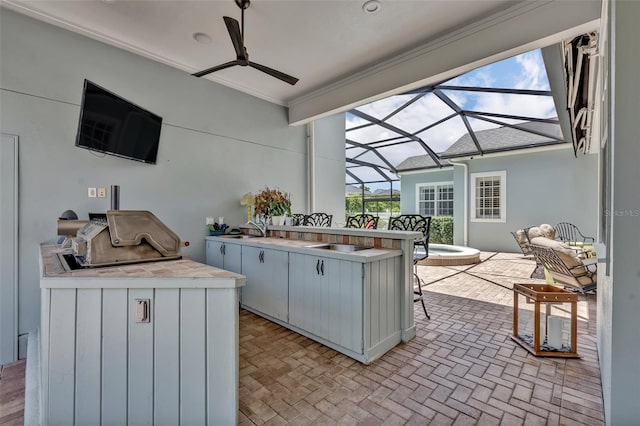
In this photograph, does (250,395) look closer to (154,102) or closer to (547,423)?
(547,423)

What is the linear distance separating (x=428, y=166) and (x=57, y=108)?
9597 millimetres

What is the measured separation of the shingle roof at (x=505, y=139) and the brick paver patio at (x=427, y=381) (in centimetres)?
543

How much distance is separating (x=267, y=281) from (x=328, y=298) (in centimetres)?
96

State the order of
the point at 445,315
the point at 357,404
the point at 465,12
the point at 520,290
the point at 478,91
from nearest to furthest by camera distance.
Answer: the point at 357,404
the point at 520,290
the point at 465,12
the point at 445,315
the point at 478,91

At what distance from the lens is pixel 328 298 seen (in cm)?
258

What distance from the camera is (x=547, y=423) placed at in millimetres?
1666

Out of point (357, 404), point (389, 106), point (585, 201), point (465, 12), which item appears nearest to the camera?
point (357, 404)

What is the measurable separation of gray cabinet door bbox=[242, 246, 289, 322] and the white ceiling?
8.49ft

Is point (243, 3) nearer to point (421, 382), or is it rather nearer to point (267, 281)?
point (267, 281)

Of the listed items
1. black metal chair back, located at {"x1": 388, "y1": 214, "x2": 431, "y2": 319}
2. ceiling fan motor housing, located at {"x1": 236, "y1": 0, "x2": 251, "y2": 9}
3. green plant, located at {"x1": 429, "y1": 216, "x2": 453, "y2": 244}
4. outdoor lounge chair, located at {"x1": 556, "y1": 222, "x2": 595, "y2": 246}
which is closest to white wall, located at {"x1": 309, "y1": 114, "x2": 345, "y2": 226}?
black metal chair back, located at {"x1": 388, "y1": 214, "x2": 431, "y2": 319}

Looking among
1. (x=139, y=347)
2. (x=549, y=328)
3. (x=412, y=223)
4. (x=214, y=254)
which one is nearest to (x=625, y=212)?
(x=549, y=328)

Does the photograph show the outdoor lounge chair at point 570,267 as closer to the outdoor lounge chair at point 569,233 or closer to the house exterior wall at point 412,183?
the outdoor lounge chair at point 569,233

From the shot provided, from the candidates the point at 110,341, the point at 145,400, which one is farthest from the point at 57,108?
the point at 145,400

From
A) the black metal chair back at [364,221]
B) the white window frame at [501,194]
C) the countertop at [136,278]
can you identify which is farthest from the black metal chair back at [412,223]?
the white window frame at [501,194]
